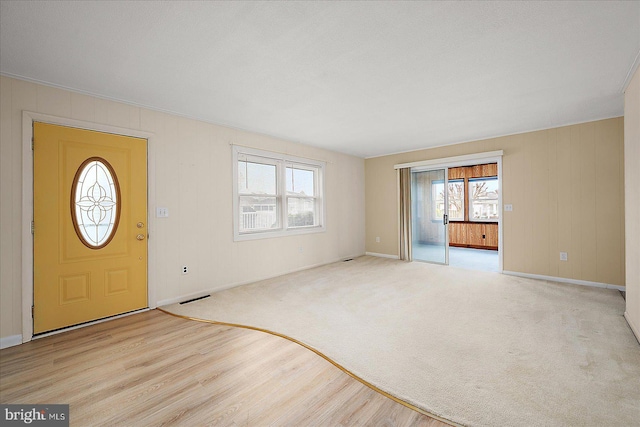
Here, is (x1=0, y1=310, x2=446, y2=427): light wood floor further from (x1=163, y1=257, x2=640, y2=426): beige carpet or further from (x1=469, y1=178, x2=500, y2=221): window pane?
(x1=469, y1=178, x2=500, y2=221): window pane

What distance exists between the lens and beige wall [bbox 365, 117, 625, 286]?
12.9 ft

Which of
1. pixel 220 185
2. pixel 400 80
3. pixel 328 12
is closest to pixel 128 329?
pixel 220 185

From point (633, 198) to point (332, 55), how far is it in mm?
3192

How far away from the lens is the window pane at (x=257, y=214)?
4.54 metres

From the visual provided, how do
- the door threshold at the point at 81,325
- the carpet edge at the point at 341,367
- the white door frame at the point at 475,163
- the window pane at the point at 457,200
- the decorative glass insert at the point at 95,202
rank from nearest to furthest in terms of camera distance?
the carpet edge at the point at 341,367 < the door threshold at the point at 81,325 < the decorative glass insert at the point at 95,202 < the white door frame at the point at 475,163 < the window pane at the point at 457,200

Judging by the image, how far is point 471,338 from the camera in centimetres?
254

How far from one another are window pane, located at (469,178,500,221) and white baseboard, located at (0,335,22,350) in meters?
9.73

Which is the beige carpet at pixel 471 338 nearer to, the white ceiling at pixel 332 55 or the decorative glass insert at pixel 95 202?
the decorative glass insert at pixel 95 202

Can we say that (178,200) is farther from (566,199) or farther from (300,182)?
(566,199)

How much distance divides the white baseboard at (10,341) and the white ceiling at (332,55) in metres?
2.43

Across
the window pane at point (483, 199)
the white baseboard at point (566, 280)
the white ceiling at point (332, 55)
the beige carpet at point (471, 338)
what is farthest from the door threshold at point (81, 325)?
the window pane at point (483, 199)

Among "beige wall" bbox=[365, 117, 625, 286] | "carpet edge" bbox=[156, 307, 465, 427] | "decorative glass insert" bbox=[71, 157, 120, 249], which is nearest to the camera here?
"carpet edge" bbox=[156, 307, 465, 427]

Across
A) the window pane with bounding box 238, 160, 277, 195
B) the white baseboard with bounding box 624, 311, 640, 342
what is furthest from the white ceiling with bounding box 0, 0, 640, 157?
the white baseboard with bounding box 624, 311, 640, 342

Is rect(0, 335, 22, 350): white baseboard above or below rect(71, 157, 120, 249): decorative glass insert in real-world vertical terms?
below
